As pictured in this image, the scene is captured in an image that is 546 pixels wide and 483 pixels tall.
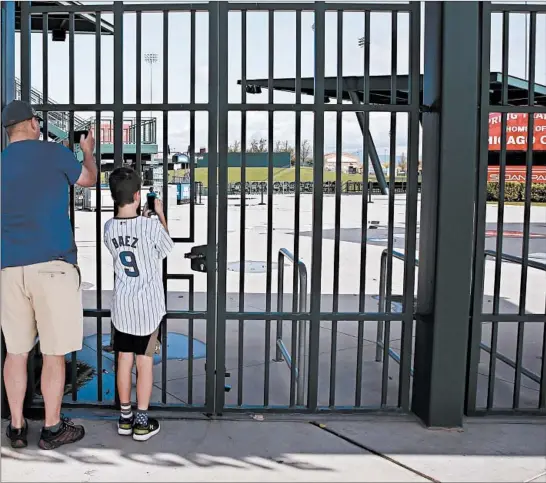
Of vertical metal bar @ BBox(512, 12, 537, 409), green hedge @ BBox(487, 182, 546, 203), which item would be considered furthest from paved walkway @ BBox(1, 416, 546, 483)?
green hedge @ BBox(487, 182, 546, 203)

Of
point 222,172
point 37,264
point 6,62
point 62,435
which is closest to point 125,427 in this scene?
point 62,435

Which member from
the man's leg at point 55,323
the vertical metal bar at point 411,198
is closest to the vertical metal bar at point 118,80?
the man's leg at point 55,323

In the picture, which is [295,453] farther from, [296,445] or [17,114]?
[17,114]

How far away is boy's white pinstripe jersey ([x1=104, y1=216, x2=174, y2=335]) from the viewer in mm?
3340

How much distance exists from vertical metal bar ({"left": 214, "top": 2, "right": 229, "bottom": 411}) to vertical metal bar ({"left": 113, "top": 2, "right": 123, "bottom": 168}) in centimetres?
58

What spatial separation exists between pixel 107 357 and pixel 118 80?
8.03 ft

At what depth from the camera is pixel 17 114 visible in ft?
10.6

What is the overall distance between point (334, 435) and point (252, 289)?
484cm

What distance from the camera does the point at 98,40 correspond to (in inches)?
146

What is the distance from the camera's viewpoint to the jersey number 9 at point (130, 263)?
11.0 feet

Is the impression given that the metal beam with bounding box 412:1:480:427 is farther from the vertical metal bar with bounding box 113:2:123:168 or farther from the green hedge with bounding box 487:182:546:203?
the green hedge with bounding box 487:182:546:203

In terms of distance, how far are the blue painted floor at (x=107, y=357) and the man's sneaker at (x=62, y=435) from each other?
604 mm

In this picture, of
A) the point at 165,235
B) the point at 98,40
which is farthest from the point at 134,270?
the point at 98,40

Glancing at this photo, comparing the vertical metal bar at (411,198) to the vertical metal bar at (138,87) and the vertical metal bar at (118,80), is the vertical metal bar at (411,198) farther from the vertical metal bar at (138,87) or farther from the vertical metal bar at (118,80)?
the vertical metal bar at (118,80)
